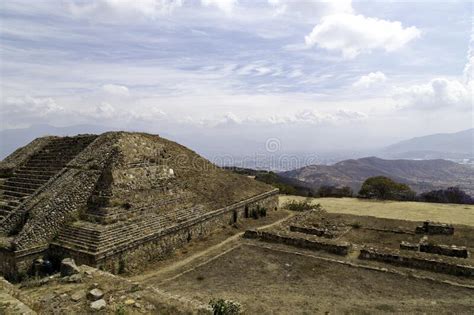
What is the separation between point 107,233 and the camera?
42.1 ft

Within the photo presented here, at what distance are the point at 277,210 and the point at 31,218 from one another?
16342mm

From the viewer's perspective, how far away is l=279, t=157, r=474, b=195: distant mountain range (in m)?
122

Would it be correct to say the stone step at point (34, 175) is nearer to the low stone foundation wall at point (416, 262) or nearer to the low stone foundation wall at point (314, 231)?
the low stone foundation wall at point (314, 231)

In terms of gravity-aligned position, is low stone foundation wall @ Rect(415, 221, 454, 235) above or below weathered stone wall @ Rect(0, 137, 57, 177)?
below

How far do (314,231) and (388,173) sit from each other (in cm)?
15824

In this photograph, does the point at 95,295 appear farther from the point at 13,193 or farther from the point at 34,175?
the point at 34,175

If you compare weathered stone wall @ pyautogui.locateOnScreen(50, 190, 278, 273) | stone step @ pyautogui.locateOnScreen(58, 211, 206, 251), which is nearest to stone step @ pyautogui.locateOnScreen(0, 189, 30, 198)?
stone step @ pyautogui.locateOnScreen(58, 211, 206, 251)

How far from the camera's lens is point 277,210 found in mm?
25438

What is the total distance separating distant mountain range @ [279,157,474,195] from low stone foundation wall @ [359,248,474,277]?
98.8 meters

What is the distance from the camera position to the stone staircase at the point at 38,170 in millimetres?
16439

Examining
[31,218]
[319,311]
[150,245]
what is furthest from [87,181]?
[319,311]

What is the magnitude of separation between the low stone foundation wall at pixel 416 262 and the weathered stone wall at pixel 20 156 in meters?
18.9

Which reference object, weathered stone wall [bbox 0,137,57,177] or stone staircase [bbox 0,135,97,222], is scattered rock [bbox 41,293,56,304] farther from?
weathered stone wall [bbox 0,137,57,177]

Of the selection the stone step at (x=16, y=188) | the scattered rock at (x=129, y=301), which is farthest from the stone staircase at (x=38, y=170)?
the scattered rock at (x=129, y=301)
